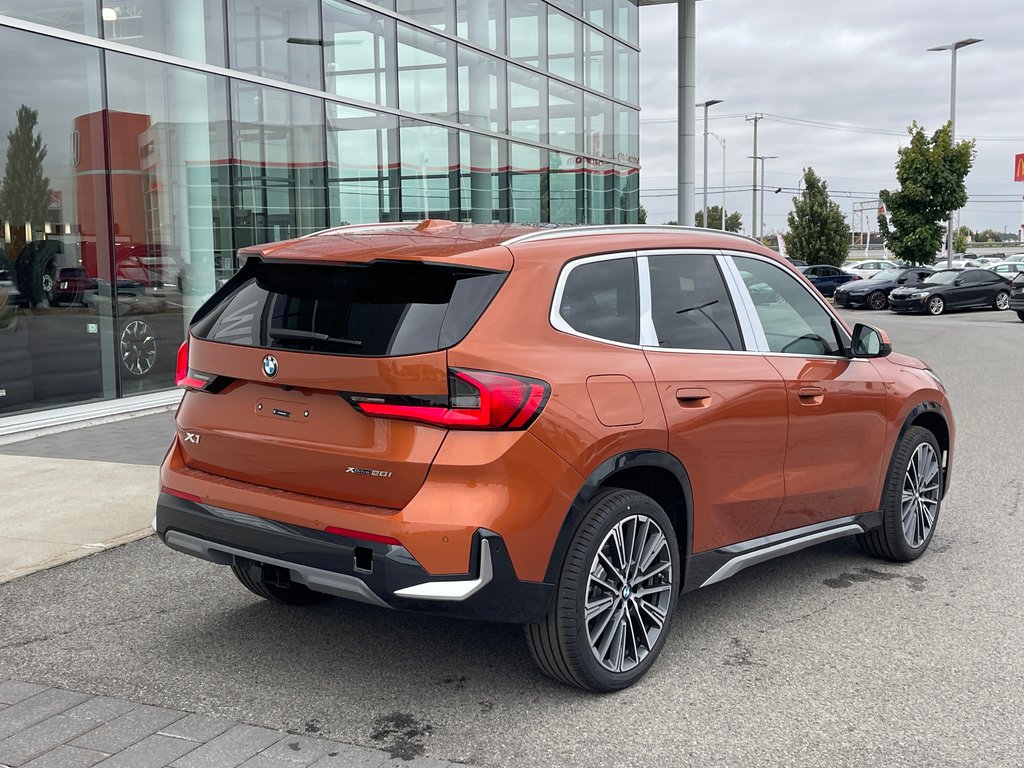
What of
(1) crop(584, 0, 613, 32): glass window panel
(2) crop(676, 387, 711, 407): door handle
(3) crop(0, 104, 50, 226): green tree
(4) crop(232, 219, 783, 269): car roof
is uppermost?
(1) crop(584, 0, 613, 32): glass window panel

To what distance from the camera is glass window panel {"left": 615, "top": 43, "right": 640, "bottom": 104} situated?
82.1 feet

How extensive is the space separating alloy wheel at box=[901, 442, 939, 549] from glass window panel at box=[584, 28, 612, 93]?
1885 centimetres

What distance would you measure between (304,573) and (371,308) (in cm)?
96

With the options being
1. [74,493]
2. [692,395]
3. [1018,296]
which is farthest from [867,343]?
[1018,296]

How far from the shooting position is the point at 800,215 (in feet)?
176

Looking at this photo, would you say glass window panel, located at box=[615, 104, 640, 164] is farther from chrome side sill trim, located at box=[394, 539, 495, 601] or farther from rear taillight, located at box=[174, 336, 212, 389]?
chrome side sill trim, located at box=[394, 539, 495, 601]

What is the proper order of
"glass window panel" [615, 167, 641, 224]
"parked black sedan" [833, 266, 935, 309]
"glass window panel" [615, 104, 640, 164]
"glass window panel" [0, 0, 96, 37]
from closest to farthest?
1. "glass window panel" [0, 0, 96, 37]
2. "glass window panel" [615, 104, 640, 164]
3. "glass window panel" [615, 167, 641, 224]
4. "parked black sedan" [833, 266, 935, 309]

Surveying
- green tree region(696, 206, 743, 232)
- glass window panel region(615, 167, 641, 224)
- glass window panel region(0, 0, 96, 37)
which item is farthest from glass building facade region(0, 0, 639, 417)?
green tree region(696, 206, 743, 232)

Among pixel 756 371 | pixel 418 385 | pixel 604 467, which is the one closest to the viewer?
pixel 418 385

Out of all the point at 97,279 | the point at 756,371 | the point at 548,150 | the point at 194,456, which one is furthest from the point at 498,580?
the point at 548,150

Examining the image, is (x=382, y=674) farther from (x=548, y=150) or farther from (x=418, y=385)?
(x=548, y=150)

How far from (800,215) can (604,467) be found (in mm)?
52701

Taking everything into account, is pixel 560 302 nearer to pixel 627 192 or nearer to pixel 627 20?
pixel 627 192

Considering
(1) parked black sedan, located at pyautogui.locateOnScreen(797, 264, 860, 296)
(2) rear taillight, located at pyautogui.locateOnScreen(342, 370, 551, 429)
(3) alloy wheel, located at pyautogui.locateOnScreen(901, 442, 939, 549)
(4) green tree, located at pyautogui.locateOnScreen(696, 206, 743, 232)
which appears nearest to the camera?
(2) rear taillight, located at pyautogui.locateOnScreen(342, 370, 551, 429)
